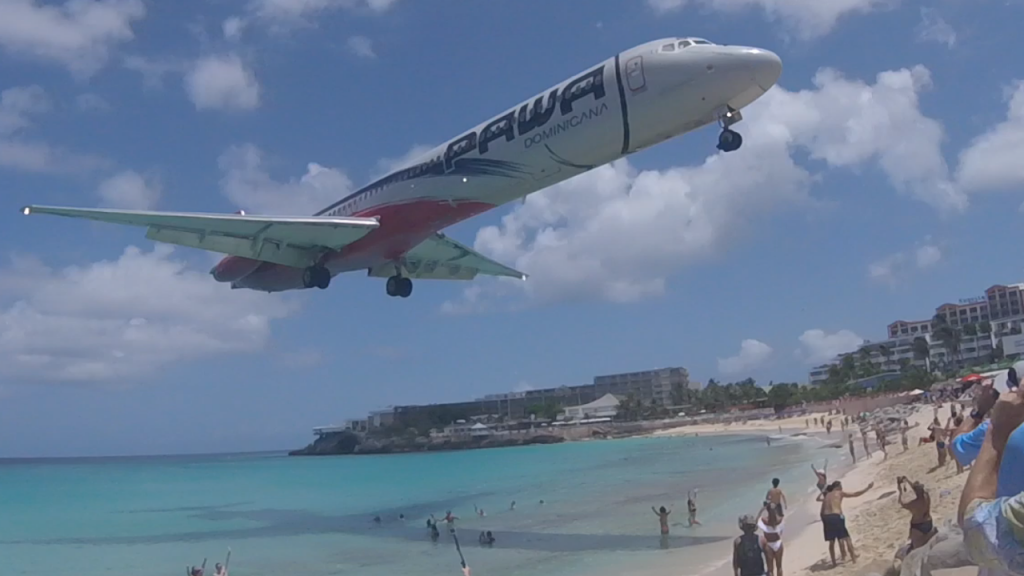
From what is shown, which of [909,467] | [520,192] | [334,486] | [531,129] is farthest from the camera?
[334,486]

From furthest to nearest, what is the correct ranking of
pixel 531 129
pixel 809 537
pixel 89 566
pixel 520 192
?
pixel 89 566
pixel 520 192
pixel 531 129
pixel 809 537

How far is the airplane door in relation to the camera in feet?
55.6

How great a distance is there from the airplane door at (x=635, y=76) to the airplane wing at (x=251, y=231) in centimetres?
926

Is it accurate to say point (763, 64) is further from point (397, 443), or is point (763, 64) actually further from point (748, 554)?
point (397, 443)

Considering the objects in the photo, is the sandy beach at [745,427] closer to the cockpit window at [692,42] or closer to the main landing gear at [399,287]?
the main landing gear at [399,287]

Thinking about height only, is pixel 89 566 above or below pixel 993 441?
below

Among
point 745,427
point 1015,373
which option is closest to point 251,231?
point 1015,373

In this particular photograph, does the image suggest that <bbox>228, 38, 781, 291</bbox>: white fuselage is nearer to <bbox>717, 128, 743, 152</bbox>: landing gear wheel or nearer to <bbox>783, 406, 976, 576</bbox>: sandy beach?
<bbox>717, 128, 743, 152</bbox>: landing gear wheel

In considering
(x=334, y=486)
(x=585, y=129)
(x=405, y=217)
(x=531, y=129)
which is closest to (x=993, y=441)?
(x=585, y=129)

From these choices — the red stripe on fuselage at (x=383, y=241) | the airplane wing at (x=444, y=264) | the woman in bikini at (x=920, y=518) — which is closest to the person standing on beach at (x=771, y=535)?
the woman in bikini at (x=920, y=518)

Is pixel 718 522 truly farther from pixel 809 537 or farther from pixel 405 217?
pixel 405 217

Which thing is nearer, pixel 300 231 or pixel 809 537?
pixel 809 537

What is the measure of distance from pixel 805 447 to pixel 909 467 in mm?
33041

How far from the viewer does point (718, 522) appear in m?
24.8
